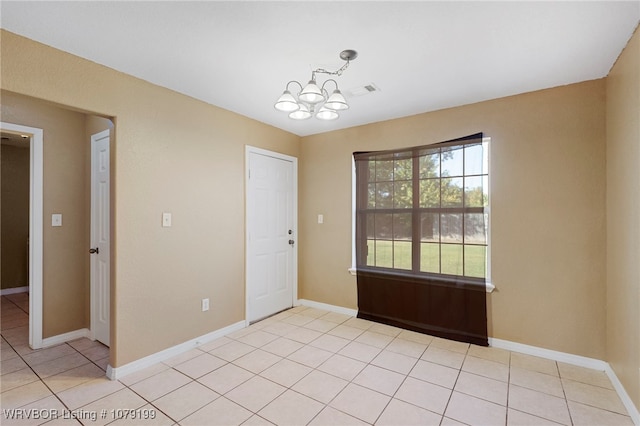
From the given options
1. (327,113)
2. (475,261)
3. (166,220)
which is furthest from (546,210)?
(166,220)

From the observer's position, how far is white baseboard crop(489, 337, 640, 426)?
6.45 ft

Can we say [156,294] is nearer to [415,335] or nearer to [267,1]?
[267,1]

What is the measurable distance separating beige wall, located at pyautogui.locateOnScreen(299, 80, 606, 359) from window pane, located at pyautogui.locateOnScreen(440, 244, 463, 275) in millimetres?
319

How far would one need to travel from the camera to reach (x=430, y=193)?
3279mm

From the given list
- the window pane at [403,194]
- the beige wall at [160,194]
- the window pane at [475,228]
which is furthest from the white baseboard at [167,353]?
the window pane at [475,228]

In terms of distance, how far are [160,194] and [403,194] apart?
2560mm

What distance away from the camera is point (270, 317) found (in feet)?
12.5

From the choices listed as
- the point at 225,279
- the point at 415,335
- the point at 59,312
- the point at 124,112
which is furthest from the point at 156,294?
the point at 415,335

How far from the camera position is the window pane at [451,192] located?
10.2 ft

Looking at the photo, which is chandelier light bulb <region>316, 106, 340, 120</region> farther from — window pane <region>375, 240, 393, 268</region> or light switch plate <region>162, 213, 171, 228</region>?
window pane <region>375, 240, 393, 268</region>

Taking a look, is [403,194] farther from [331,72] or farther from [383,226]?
[331,72]

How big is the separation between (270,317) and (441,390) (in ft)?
7.28

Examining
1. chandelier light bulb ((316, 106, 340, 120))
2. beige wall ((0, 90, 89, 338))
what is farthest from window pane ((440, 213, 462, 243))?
beige wall ((0, 90, 89, 338))

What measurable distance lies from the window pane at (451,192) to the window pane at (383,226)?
2.14ft
